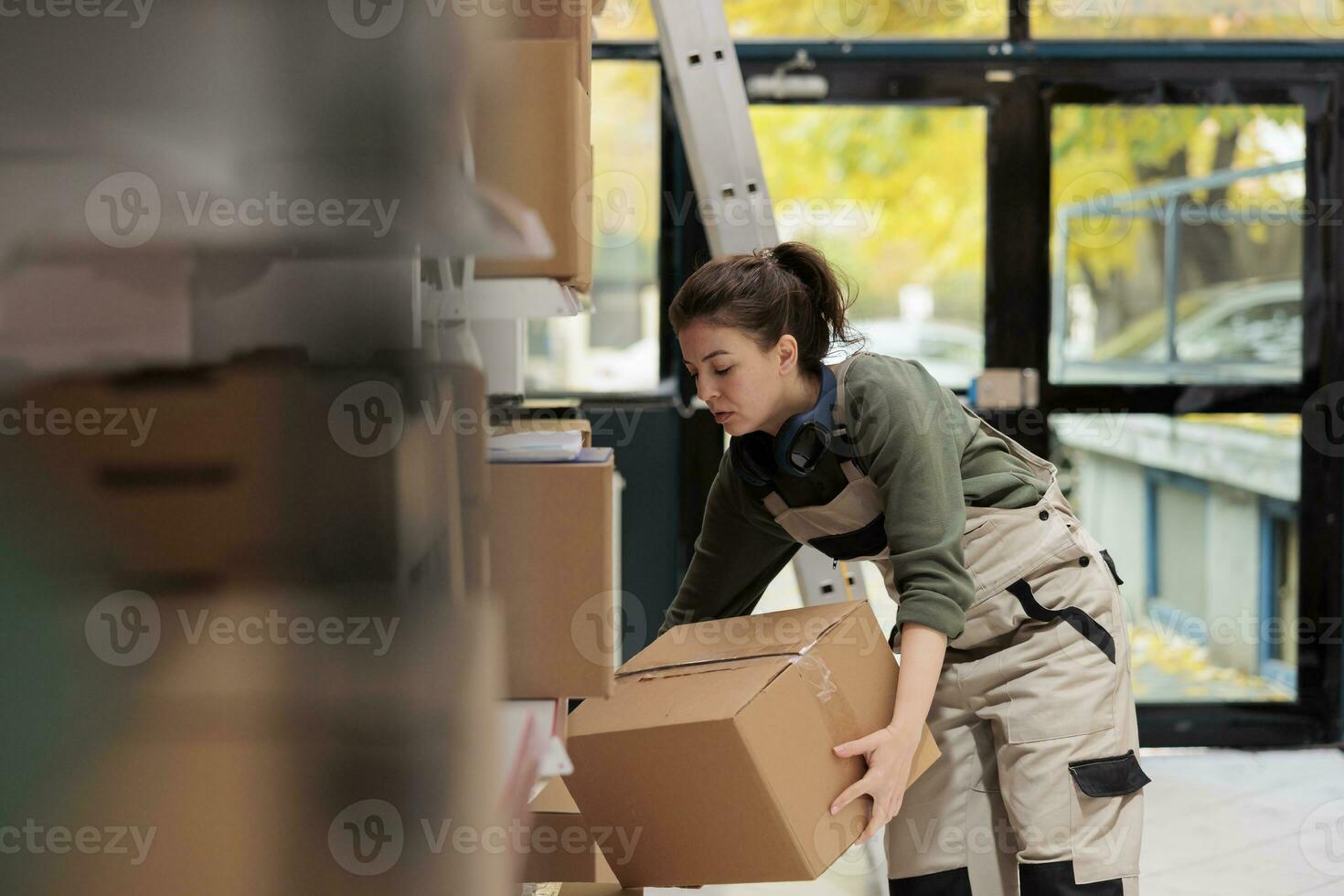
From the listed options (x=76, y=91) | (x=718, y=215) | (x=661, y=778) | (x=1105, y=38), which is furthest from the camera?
(x=1105, y=38)

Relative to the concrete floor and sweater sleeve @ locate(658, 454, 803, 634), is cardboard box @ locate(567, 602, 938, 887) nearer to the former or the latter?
sweater sleeve @ locate(658, 454, 803, 634)

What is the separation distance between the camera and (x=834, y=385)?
4.90 ft

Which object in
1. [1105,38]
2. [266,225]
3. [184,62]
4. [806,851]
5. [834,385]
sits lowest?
[806,851]

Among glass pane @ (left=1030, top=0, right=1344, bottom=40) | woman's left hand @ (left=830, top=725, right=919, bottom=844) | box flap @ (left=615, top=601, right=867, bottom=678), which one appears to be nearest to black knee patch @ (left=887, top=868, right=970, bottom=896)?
woman's left hand @ (left=830, top=725, right=919, bottom=844)

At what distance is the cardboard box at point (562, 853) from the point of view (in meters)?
1.39

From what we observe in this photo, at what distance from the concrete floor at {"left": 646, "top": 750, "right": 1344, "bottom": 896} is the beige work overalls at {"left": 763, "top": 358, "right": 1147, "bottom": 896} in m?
0.94

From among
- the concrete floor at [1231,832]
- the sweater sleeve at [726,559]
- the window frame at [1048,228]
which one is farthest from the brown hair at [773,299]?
the window frame at [1048,228]

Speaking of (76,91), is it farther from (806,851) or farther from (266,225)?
(806,851)

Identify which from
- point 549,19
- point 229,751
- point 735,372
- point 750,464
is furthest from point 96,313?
point 750,464

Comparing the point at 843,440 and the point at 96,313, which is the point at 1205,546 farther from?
the point at 96,313

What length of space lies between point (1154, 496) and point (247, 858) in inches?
117

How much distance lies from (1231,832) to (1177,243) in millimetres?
1489

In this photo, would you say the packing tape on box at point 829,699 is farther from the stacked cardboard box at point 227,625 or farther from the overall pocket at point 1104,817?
the stacked cardboard box at point 227,625

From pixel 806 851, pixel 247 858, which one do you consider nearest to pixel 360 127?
pixel 247 858
